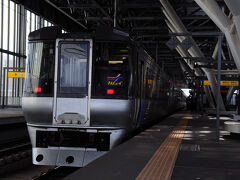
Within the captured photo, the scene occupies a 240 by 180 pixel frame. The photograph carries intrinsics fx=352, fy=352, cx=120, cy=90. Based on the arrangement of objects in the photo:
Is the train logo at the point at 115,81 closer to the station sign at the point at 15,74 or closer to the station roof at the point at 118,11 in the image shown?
the station roof at the point at 118,11

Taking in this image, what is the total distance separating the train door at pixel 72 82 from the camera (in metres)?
8.21

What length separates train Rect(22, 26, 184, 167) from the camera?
26.9 feet

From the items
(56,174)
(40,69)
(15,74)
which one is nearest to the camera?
(40,69)

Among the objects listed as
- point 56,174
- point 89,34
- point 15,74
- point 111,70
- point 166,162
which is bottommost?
point 56,174

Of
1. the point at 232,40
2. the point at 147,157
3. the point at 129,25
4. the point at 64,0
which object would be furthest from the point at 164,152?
the point at 129,25

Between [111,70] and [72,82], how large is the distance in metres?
0.97

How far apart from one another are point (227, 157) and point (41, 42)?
5.02 m

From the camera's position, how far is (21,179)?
9.22 metres

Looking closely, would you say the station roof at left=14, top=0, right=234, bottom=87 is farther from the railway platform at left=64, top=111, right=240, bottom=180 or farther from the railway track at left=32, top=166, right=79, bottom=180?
the railway platform at left=64, top=111, right=240, bottom=180

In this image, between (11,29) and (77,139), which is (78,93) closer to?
(77,139)

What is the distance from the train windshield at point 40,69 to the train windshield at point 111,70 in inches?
43.0

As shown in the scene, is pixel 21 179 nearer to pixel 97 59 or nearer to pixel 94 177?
pixel 97 59

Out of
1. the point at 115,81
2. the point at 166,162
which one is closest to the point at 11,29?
the point at 115,81

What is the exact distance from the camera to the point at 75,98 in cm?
823
